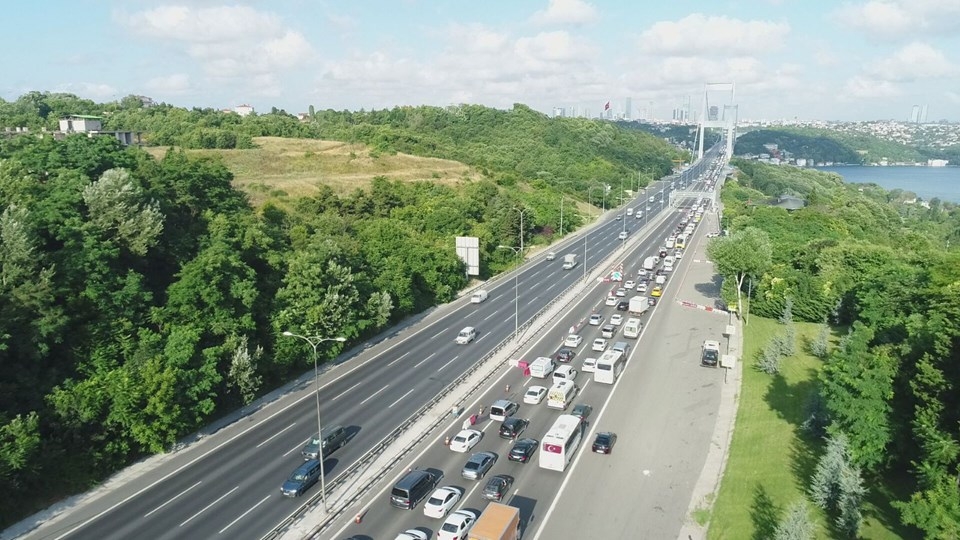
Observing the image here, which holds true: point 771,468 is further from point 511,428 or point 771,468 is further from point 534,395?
point 534,395

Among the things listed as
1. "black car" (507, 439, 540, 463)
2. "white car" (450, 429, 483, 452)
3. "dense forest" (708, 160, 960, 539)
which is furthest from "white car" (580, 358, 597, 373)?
"dense forest" (708, 160, 960, 539)

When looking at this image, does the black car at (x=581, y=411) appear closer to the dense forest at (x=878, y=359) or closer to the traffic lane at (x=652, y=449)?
the traffic lane at (x=652, y=449)

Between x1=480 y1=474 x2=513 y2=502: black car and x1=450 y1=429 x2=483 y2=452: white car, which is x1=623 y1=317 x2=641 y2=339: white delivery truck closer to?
x1=450 y1=429 x2=483 y2=452: white car

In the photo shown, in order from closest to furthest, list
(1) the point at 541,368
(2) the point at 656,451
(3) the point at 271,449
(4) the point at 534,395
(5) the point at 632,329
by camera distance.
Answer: (2) the point at 656,451 < (3) the point at 271,449 < (4) the point at 534,395 < (1) the point at 541,368 < (5) the point at 632,329

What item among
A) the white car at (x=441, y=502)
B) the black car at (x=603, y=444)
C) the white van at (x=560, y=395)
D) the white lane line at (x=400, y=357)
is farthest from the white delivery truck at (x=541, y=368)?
the white car at (x=441, y=502)

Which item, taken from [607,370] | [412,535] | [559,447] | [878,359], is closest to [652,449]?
[559,447]

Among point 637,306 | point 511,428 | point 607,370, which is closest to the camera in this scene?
point 511,428
